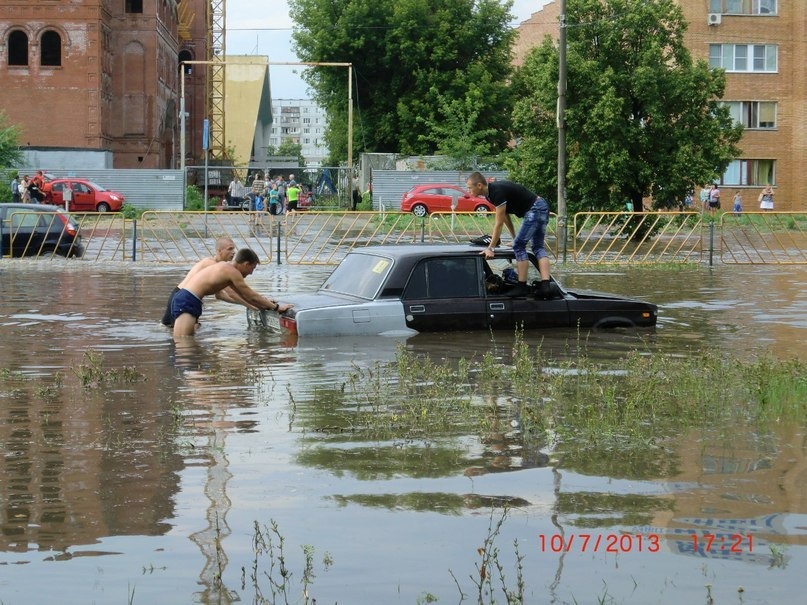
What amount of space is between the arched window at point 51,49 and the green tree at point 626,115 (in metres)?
29.9

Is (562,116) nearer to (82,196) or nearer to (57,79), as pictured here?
(82,196)

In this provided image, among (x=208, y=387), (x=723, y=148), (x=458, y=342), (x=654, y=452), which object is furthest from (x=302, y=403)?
(x=723, y=148)

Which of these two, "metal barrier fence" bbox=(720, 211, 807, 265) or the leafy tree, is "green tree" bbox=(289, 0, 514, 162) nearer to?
the leafy tree

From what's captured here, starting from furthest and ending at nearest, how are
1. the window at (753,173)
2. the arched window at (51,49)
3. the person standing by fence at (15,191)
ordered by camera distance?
1. the arched window at (51,49)
2. the window at (753,173)
3. the person standing by fence at (15,191)

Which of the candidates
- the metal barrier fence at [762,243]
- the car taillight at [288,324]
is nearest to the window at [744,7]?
the metal barrier fence at [762,243]

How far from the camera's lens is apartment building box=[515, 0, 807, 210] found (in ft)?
186

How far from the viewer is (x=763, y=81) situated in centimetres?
5700

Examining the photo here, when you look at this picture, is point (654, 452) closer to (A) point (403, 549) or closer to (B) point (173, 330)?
(A) point (403, 549)

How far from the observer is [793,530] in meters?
5.95

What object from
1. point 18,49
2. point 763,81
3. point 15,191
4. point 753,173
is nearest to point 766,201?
point 753,173

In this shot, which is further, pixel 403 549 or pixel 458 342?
pixel 458 342

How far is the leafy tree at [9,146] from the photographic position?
2079 inches

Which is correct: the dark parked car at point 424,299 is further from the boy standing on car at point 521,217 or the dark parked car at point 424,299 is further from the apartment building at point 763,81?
the apartment building at point 763,81

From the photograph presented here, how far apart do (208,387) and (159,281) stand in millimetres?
12690
